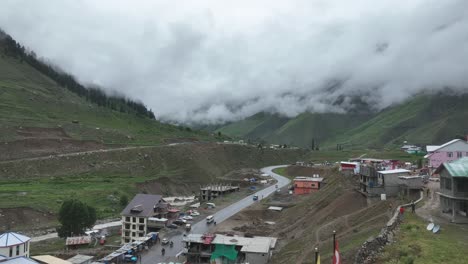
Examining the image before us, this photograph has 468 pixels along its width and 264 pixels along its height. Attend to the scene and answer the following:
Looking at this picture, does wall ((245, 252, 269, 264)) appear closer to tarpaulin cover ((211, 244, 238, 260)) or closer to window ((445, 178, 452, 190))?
tarpaulin cover ((211, 244, 238, 260))

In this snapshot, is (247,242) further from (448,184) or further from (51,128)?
(51,128)

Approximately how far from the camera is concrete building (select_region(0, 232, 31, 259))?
43.7m

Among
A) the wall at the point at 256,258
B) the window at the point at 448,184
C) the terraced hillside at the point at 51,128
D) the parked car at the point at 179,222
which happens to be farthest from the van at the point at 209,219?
the terraced hillside at the point at 51,128

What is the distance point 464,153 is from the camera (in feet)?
232

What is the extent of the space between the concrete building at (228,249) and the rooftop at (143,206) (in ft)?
53.1

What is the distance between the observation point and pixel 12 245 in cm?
4425

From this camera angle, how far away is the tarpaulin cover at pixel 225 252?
54406 mm

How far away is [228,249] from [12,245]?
26167 mm

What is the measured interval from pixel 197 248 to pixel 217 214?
97.6 ft

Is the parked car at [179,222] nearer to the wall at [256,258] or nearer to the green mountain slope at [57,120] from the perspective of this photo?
the wall at [256,258]

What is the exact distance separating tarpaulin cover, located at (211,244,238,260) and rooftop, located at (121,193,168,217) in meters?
20.3

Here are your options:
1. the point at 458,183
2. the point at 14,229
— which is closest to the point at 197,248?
the point at 458,183

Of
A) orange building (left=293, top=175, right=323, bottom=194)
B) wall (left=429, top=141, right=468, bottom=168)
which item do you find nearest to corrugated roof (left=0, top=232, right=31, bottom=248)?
wall (left=429, top=141, right=468, bottom=168)

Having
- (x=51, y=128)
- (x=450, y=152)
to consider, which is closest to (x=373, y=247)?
(x=450, y=152)
